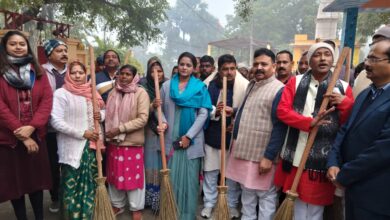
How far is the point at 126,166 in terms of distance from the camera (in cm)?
307

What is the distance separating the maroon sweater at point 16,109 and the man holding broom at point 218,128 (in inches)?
64.9

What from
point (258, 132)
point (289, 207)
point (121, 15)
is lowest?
point (289, 207)

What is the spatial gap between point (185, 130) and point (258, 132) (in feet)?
2.47

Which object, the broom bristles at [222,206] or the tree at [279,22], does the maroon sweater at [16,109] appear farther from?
the tree at [279,22]

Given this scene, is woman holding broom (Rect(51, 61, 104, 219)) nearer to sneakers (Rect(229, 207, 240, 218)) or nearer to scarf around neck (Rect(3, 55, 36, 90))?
scarf around neck (Rect(3, 55, 36, 90))

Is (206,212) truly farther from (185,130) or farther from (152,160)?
(185,130)

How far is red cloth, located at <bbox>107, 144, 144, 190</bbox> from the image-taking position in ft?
10.1

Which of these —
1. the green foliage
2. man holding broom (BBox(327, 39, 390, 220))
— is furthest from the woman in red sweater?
the green foliage

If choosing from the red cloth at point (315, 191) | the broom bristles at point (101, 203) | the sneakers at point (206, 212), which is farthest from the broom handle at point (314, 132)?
the broom bristles at point (101, 203)

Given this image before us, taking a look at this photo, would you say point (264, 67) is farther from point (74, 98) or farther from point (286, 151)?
point (74, 98)

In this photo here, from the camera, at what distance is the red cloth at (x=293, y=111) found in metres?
2.29

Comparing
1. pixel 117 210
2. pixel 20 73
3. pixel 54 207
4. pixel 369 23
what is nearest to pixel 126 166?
pixel 117 210

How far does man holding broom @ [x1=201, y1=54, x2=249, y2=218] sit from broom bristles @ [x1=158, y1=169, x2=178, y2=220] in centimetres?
61

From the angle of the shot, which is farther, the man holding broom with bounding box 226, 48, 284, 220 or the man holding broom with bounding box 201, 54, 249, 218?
the man holding broom with bounding box 201, 54, 249, 218
